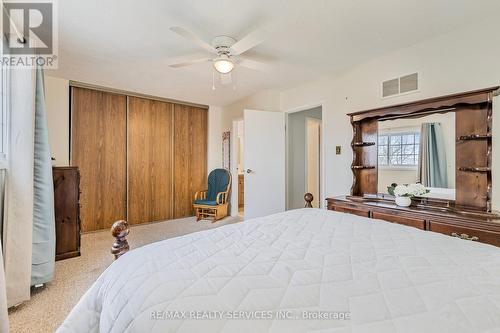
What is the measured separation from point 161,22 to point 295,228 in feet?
6.62

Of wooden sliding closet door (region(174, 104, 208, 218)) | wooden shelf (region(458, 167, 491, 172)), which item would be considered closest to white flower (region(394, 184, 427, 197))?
wooden shelf (region(458, 167, 491, 172))

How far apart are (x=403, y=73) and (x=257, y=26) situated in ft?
5.40

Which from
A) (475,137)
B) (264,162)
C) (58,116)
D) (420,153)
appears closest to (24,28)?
(58,116)

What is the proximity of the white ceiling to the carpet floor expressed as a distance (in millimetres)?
2335

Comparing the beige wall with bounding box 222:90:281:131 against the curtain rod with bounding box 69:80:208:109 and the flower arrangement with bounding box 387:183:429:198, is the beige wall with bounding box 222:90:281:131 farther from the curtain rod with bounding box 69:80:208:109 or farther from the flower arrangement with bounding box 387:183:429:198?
the flower arrangement with bounding box 387:183:429:198

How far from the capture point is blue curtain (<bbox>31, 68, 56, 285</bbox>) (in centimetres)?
207

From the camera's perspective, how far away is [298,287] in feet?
2.45

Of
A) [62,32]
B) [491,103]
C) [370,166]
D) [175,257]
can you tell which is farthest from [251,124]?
[175,257]

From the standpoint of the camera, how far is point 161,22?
2023 millimetres

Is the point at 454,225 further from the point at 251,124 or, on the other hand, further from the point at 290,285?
the point at 251,124

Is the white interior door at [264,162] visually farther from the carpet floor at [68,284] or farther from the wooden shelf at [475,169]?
the wooden shelf at [475,169]

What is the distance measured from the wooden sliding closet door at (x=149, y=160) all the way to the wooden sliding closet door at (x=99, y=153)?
0.14 m

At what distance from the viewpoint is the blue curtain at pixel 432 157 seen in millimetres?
2227

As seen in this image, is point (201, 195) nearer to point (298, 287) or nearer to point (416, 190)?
point (416, 190)
